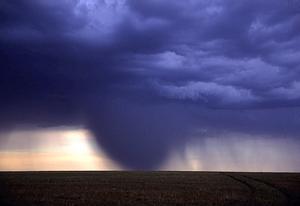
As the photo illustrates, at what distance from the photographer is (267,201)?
34.4 meters

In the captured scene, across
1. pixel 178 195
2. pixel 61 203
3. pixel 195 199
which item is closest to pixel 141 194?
pixel 178 195

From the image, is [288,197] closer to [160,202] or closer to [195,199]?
[195,199]

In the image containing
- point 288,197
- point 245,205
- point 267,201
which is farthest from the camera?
point 288,197

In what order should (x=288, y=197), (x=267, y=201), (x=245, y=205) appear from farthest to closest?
(x=288, y=197) → (x=267, y=201) → (x=245, y=205)

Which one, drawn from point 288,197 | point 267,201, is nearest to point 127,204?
point 267,201

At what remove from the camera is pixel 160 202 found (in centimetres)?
3406

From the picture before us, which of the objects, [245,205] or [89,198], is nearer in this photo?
[245,205]

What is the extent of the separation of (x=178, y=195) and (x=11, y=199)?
15.3 meters

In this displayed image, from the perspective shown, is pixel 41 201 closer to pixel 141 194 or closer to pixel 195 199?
pixel 141 194

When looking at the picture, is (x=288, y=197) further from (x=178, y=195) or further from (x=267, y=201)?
(x=178, y=195)

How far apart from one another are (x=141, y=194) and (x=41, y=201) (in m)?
10.4

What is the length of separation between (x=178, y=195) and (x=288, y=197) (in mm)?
10262

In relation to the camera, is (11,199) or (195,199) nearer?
(11,199)

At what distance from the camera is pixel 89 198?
36.1 metres
